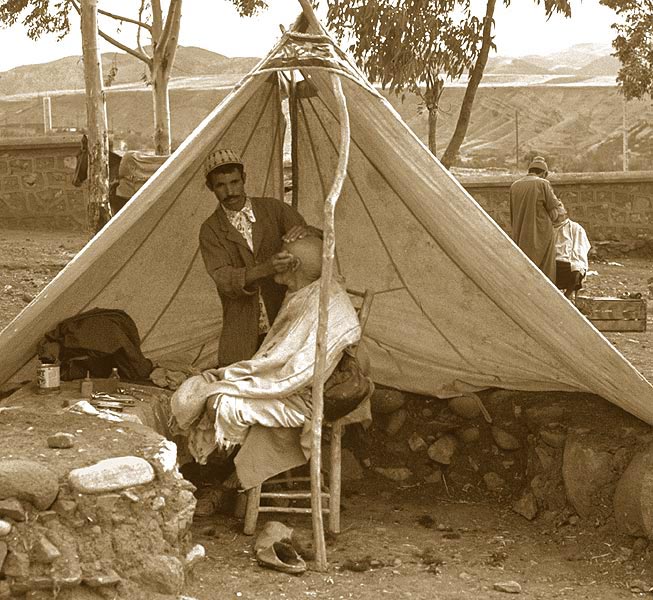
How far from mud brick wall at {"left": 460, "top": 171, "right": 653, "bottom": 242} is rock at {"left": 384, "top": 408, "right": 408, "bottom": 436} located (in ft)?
27.4

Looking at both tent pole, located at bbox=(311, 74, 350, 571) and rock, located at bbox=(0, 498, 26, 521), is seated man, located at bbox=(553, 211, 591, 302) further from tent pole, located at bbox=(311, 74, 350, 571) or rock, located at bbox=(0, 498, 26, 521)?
rock, located at bbox=(0, 498, 26, 521)

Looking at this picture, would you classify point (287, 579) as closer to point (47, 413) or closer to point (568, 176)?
point (47, 413)

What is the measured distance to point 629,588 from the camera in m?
4.27

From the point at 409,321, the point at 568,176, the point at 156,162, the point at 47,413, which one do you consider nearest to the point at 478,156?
the point at 568,176

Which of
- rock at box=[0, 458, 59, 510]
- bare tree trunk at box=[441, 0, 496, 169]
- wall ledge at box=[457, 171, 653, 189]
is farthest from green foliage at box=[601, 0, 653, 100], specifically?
rock at box=[0, 458, 59, 510]

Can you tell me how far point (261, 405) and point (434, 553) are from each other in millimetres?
906

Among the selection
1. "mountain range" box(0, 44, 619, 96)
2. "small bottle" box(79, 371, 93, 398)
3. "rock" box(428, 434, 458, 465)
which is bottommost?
"rock" box(428, 434, 458, 465)

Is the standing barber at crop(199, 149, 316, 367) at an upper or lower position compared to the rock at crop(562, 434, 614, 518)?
upper

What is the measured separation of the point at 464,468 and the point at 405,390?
54 cm

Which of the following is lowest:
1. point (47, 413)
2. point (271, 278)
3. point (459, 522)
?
point (459, 522)

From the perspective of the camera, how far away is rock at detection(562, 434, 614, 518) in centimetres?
485

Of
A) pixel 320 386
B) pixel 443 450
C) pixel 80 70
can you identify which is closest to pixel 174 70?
pixel 80 70

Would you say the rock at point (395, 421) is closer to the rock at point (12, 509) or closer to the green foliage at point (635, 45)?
the rock at point (12, 509)

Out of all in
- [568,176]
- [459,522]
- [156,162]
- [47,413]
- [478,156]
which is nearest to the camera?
[47,413]
